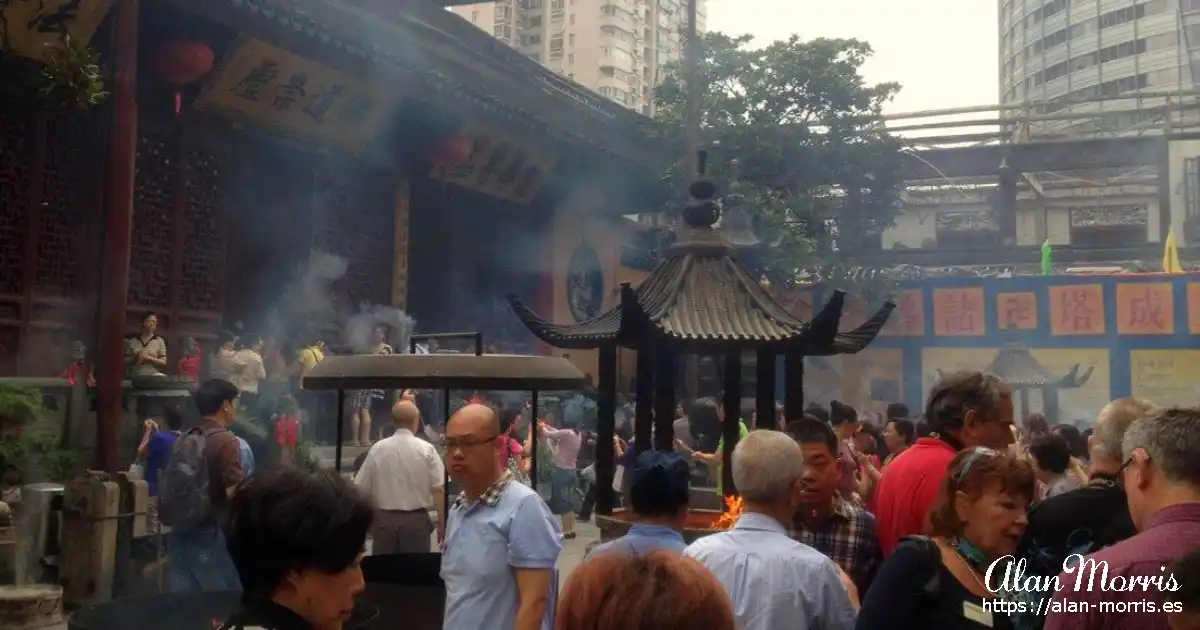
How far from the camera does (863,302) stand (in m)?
21.4

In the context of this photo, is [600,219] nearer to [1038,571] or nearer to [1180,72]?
[1038,571]

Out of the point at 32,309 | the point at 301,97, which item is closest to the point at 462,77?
the point at 301,97

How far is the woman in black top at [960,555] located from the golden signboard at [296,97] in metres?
10.1

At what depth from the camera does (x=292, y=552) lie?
6.38 ft

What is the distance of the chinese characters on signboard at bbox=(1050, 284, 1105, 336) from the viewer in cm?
2059

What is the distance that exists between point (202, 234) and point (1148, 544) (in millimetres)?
11936

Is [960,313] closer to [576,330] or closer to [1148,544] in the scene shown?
[576,330]

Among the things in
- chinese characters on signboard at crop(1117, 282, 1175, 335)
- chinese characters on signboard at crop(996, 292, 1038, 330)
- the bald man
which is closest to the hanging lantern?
the bald man

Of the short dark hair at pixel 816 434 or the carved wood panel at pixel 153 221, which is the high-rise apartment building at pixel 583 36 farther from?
the short dark hair at pixel 816 434

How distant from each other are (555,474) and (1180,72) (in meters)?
42.0

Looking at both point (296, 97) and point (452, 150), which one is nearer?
point (296, 97)

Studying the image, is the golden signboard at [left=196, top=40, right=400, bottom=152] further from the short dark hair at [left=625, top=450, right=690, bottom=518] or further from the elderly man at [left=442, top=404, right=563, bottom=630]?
the short dark hair at [left=625, top=450, right=690, bottom=518]

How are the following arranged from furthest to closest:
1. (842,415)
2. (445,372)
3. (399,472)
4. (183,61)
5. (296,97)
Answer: (296,97), (183,61), (842,415), (399,472), (445,372)

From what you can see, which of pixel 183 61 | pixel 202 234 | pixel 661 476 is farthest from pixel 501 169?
pixel 661 476
